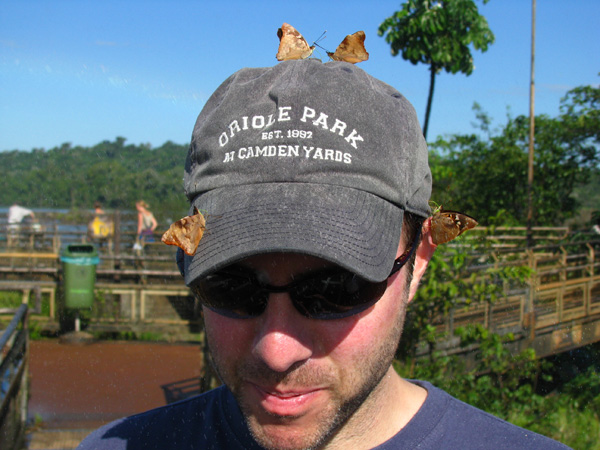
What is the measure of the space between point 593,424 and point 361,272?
2.45 m

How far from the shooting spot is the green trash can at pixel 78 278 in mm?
9383

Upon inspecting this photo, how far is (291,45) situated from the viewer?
4.83ft

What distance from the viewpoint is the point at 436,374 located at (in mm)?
3639

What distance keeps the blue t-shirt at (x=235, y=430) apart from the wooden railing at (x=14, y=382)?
97.9 inches

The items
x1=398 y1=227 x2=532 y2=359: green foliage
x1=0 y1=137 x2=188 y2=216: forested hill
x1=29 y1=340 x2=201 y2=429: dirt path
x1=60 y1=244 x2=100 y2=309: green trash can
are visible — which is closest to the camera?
x1=0 y1=137 x2=188 y2=216: forested hill

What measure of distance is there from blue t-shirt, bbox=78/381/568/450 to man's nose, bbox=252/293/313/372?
0.89 feet

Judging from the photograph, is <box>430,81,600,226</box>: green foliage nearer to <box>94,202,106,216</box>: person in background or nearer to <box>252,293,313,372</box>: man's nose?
<box>94,202,106,216</box>: person in background

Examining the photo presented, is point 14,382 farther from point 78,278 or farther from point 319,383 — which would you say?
point 78,278

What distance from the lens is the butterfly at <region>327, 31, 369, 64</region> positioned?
4.90 ft

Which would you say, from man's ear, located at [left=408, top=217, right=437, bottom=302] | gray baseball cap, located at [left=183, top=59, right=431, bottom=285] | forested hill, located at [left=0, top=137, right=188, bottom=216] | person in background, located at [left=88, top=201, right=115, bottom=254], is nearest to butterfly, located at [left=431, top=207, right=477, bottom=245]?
man's ear, located at [left=408, top=217, right=437, bottom=302]

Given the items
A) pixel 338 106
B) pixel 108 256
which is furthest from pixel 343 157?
pixel 108 256

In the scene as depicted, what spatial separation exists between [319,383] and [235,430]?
0.31 metres

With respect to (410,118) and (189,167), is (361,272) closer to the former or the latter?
(410,118)

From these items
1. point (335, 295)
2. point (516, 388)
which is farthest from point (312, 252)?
point (516, 388)
